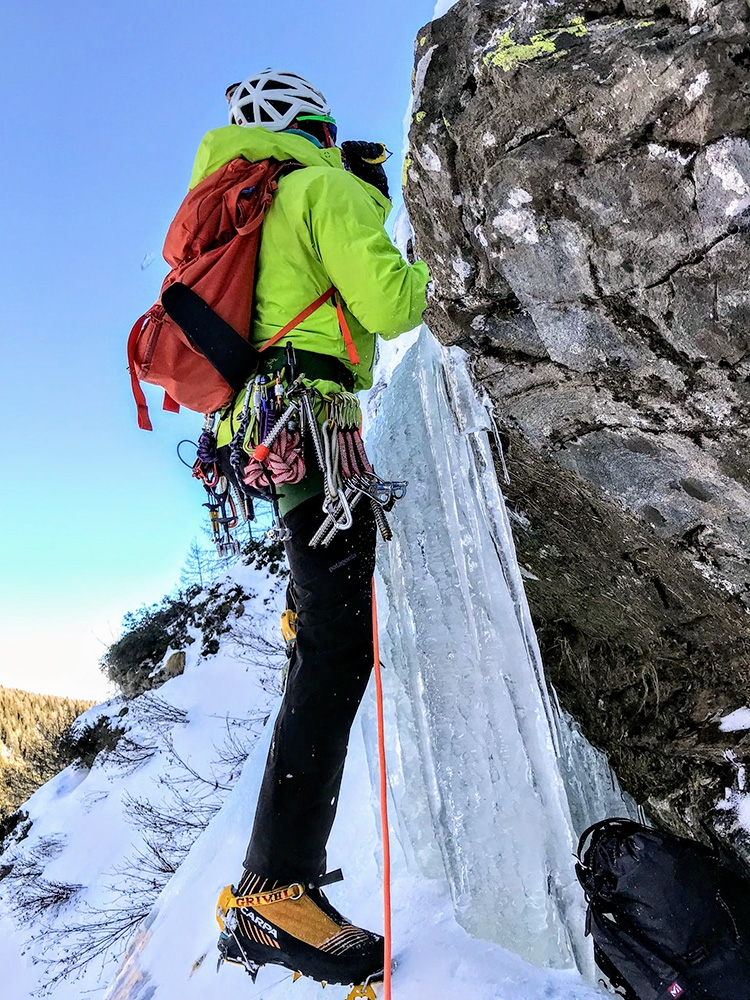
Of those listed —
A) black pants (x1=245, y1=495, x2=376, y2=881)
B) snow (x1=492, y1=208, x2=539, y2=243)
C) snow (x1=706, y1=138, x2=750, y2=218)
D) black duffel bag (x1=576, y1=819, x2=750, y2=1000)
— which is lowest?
black duffel bag (x1=576, y1=819, x2=750, y2=1000)

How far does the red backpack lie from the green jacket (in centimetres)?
3

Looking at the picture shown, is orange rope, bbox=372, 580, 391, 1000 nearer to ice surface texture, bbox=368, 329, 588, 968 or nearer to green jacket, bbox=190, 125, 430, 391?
ice surface texture, bbox=368, 329, 588, 968

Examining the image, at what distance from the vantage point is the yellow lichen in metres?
1.20

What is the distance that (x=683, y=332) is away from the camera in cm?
122

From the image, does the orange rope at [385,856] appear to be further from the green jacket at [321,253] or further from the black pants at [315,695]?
the green jacket at [321,253]

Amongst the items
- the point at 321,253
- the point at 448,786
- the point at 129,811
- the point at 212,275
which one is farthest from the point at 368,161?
the point at 129,811

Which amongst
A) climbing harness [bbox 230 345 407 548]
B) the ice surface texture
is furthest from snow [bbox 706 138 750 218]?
climbing harness [bbox 230 345 407 548]

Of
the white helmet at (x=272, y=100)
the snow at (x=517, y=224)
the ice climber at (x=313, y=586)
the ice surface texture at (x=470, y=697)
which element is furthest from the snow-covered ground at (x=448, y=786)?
the white helmet at (x=272, y=100)

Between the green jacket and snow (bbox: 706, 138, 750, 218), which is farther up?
the green jacket

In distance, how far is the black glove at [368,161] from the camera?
1.77m

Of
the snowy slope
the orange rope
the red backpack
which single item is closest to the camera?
the orange rope

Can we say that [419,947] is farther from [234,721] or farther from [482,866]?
[234,721]

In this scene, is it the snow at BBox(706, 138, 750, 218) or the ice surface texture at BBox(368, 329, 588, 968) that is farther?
the ice surface texture at BBox(368, 329, 588, 968)

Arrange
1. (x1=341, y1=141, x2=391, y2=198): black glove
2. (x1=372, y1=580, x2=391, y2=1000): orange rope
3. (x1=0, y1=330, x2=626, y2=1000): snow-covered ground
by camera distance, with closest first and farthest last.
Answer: (x1=372, y1=580, x2=391, y2=1000): orange rope, (x1=0, y1=330, x2=626, y2=1000): snow-covered ground, (x1=341, y1=141, x2=391, y2=198): black glove
